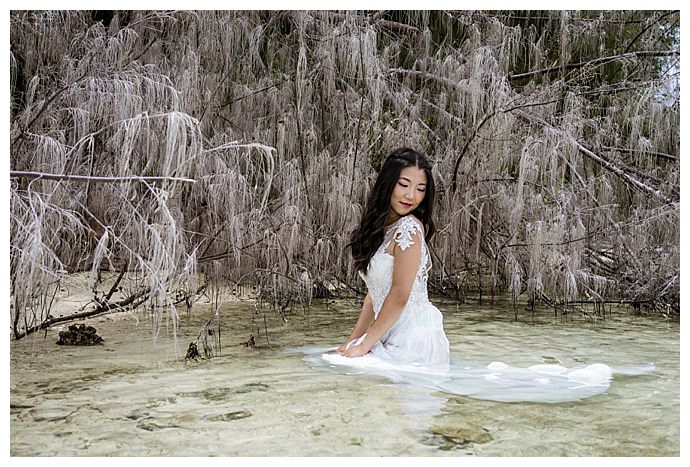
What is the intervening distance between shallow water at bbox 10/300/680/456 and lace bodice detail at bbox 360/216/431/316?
0.36 metres

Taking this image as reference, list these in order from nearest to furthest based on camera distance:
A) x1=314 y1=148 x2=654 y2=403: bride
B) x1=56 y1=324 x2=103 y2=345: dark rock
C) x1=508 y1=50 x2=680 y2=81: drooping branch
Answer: x1=314 y1=148 x2=654 y2=403: bride → x1=56 y1=324 x2=103 y2=345: dark rock → x1=508 y1=50 x2=680 y2=81: drooping branch

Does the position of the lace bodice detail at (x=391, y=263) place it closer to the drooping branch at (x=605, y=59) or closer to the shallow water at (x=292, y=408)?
the shallow water at (x=292, y=408)

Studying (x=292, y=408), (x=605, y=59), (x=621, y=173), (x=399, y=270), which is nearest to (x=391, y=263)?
(x=399, y=270)

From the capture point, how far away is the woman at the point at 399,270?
8.64ft

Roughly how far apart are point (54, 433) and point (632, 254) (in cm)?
329

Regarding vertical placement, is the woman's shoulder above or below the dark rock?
above

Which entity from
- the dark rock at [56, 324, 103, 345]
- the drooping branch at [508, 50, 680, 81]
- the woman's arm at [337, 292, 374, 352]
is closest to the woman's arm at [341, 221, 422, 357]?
the woman's arm at [337, 292, 374, 352]

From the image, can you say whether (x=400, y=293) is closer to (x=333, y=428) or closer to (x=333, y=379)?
(x=333, y=379)

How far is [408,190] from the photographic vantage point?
2.73 meters

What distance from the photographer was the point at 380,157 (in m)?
4.03

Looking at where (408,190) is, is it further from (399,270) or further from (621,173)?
(621,173)

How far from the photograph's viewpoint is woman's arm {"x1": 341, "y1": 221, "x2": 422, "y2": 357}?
262 centimetres

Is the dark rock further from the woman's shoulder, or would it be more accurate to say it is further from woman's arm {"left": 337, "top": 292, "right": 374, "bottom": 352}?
the woman's shoulder
